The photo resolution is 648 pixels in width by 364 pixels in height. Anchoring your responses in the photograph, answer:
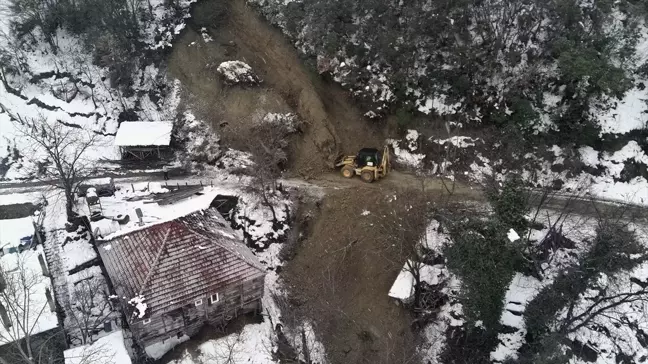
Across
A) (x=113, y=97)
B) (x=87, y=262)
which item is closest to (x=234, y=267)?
(x=87, y=262)

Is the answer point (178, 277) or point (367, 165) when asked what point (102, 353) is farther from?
point (367, 165)

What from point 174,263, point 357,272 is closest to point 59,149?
point 174,263

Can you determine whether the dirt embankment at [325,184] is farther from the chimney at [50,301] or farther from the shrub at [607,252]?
the chimney at [50,301]

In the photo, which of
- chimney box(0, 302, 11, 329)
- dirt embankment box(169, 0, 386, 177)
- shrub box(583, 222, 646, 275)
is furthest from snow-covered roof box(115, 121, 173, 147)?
shrub box(583, 222, 646, 275)

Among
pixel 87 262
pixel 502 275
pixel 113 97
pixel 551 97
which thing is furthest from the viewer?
pixel 113 97

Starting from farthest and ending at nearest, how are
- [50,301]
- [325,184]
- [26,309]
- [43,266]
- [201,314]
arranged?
[325,184] < [43,266] < [201,314] < [50,301] < [26,309]

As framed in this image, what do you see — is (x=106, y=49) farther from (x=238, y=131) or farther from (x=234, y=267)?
(x=234, y=267)

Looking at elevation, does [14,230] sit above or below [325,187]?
below

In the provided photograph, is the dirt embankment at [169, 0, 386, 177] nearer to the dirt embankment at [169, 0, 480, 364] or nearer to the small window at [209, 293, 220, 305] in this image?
the dirt embankment at [169, 0, 480, 364]

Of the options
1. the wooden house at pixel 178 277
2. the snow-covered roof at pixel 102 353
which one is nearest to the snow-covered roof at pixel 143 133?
the wooden house at pixel 178 277
